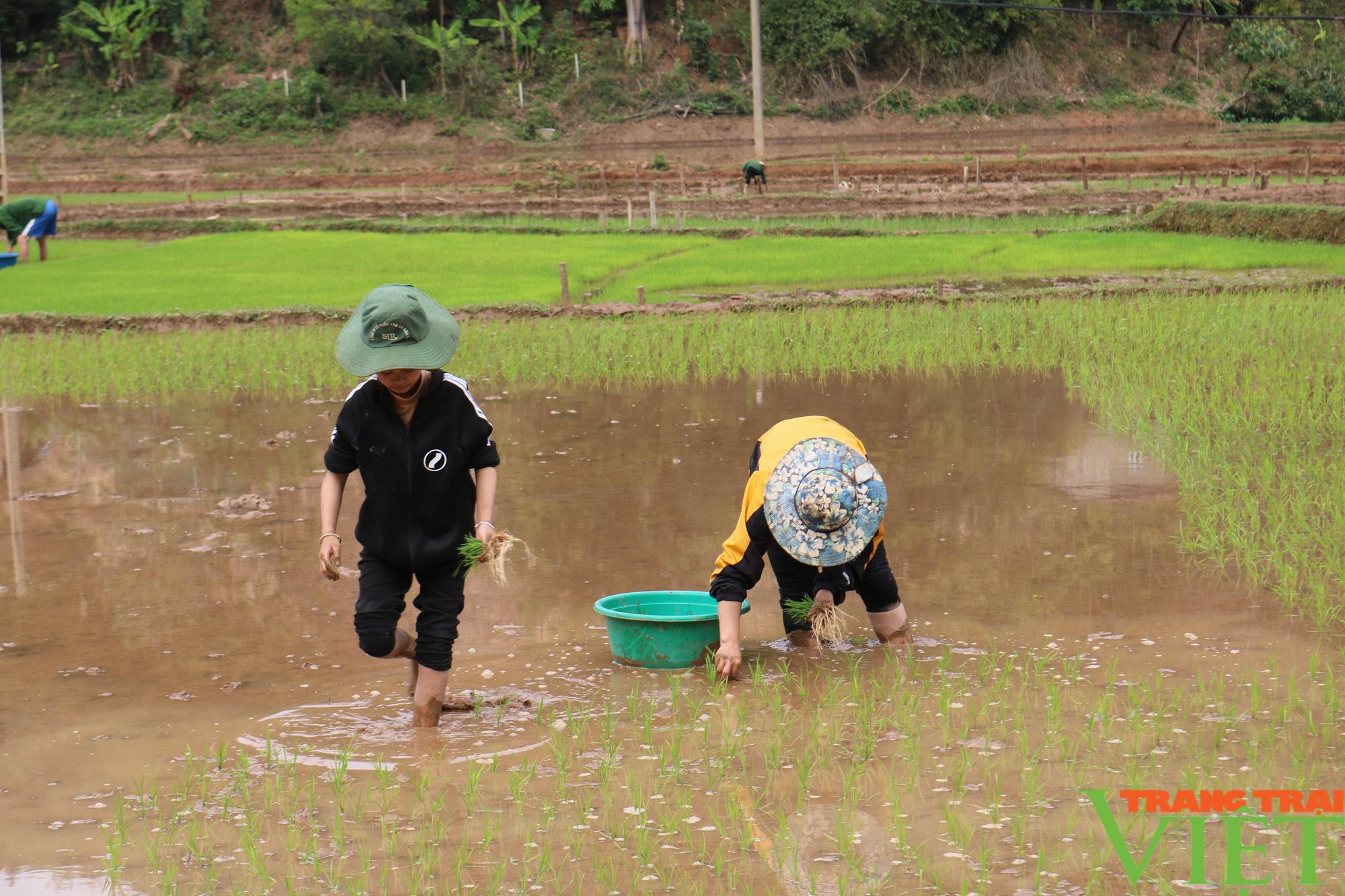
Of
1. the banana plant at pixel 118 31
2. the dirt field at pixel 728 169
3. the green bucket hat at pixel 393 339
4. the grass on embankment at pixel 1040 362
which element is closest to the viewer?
→ the green bucket hat at pixel 393 339

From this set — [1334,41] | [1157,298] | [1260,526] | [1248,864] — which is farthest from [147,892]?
[1334,41]

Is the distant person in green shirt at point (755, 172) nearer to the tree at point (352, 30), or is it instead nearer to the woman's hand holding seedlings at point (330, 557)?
the tree at point (352, 30)

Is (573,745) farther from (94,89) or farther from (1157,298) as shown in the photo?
(94,89)

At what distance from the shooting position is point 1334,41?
124 feet

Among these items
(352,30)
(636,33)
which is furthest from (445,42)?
(636,33)

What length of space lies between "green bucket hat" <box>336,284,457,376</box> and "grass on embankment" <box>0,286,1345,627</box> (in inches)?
116

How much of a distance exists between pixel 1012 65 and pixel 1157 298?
2837 centimetres

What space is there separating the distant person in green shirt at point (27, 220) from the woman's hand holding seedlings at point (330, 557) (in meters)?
15.5

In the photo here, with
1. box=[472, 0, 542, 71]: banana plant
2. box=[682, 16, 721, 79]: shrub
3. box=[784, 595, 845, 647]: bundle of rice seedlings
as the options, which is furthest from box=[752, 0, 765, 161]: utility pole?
A: box=[784, 595, 845, 647]: bundle of rice seedlings

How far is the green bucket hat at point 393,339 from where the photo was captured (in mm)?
3225

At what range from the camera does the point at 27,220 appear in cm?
1747

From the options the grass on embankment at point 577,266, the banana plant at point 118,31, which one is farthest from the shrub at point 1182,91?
the banana plant at point 118,31

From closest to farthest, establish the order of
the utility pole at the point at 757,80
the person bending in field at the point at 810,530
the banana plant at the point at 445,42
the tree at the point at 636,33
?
the person bending in field at the point at 810,530 → the utility pole at the point at 757,80 → the banana plant at the point at 445,42 → the tree at the point at 636,33

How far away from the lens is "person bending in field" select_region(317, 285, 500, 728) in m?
3.43
